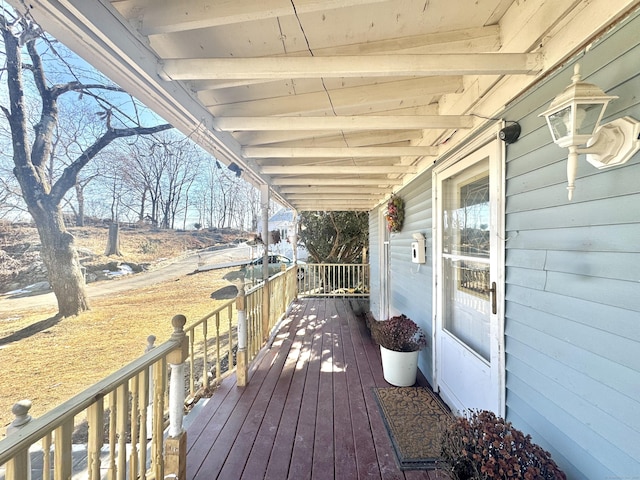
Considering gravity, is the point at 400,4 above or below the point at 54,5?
above

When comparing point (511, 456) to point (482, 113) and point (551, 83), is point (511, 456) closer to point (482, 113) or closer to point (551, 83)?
point (551, 83)

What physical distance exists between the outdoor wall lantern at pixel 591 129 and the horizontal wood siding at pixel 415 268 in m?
1.85

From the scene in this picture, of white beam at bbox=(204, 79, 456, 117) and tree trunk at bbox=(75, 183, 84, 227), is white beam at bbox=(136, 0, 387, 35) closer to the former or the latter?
white beam at bbox=(204, 79, 456, 117)

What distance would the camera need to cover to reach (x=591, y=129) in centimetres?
104

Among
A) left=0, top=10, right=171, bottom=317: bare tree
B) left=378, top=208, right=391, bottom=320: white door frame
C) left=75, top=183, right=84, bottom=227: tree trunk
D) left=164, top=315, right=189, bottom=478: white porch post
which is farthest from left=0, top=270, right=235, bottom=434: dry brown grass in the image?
left=378, top=208, right=391, bottom=320: white door frame

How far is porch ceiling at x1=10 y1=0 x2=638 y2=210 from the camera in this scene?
3.74 feet

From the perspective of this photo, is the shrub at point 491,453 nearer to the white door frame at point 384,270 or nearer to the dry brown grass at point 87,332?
the dry brown grass at point 87,332

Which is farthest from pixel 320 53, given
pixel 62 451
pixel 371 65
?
pixel 62 451

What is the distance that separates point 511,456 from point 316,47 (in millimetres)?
2145

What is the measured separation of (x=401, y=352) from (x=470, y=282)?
1012mm

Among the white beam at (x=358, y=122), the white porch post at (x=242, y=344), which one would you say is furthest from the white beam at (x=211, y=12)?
the white porch post at (x=242, y=344)

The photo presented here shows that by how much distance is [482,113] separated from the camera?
189 cm

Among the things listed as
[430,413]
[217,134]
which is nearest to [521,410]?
[430,413]

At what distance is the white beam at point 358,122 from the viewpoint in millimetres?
1907
